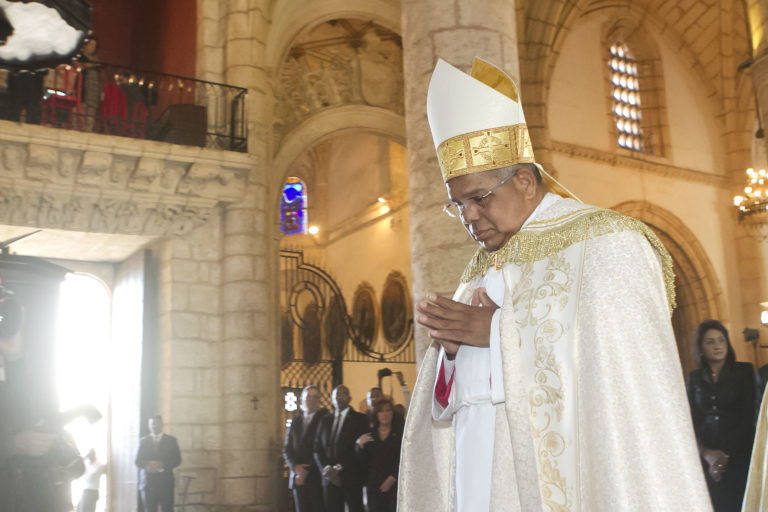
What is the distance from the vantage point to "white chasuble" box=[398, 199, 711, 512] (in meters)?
1.97

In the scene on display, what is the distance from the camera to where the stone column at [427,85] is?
16.6ft

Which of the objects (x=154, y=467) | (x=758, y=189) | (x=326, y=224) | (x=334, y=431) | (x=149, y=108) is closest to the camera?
(x=334, y=431)

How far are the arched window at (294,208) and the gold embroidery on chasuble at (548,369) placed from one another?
1949cm

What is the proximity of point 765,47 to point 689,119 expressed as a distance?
29.7 ft

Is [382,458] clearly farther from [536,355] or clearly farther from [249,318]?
[536,355]

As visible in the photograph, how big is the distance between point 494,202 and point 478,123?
0.26 meters

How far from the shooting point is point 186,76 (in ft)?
38.3

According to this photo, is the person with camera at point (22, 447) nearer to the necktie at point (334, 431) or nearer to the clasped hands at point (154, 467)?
the necktie at point (334, 431)

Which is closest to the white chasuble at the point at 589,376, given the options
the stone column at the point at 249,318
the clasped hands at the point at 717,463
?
the clasped hands at the point at 717,463

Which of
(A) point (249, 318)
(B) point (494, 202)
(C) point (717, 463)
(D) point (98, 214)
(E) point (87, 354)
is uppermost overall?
(D) point (98, 214)

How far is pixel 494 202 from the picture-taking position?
2.37m

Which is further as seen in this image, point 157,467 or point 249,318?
point 249,318

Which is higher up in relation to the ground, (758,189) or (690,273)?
(758,189)

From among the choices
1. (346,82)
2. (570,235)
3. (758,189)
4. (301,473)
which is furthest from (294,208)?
(570,235)
